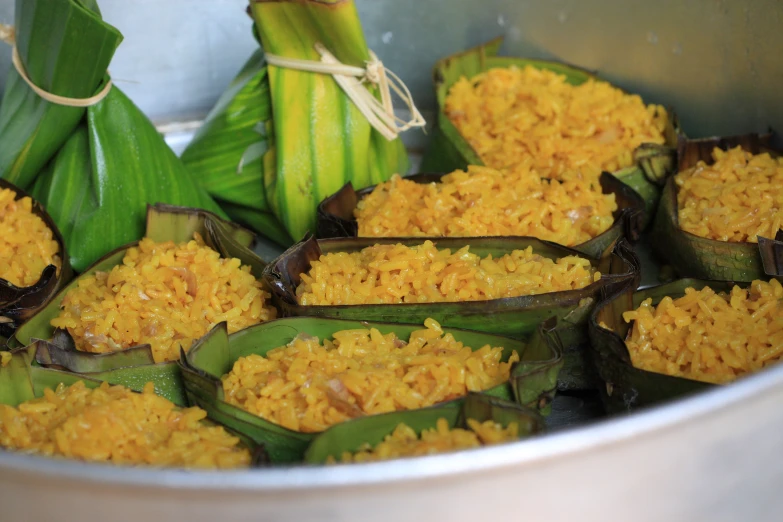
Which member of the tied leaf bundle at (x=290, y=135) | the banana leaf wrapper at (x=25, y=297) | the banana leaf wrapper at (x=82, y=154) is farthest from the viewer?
the tied leaf bundle at (x=290, y=135)

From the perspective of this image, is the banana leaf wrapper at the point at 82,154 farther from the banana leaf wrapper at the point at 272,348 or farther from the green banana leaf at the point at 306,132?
the banana leaf wrapper at the point at 272,348

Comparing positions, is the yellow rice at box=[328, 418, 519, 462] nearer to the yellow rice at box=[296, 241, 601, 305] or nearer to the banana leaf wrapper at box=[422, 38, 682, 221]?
the yellow rice at box=[296, 241, 601, 305]

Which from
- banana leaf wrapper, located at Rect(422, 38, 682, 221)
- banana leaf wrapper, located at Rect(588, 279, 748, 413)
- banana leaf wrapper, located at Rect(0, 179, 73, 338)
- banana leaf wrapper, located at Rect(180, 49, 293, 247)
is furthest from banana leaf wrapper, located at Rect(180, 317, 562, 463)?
banana leaf wrapper, located at Rect(422, 38, 682, 221)

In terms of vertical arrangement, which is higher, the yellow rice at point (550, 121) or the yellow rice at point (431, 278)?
the yellow rice at point (550, 121)

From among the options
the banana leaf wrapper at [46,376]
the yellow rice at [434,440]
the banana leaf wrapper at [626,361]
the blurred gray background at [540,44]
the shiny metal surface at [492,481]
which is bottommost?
the banana leaf wrapper at [626,361]

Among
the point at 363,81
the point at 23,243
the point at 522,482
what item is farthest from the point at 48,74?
the point at 522,482

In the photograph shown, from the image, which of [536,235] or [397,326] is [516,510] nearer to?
[397,326]

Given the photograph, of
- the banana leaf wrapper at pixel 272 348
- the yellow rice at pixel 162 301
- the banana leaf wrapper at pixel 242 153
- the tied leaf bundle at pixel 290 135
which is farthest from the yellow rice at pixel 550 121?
the yellow rice at pixel 162 301
